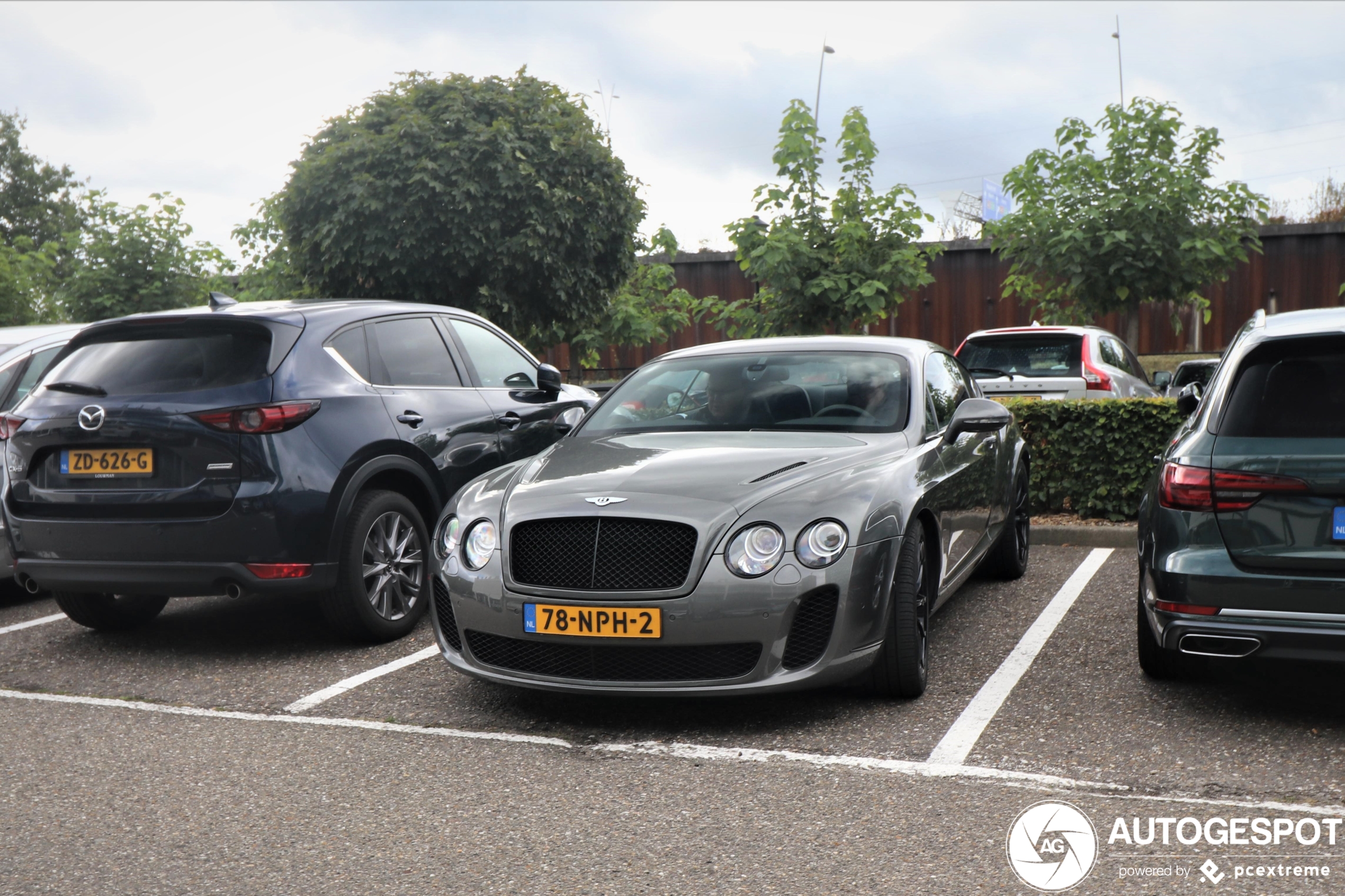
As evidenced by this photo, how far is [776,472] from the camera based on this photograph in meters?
4.60

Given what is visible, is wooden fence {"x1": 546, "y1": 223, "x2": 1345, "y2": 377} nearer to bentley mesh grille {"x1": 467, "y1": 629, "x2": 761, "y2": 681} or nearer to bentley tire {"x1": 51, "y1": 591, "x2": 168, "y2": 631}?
bentley tire {"x1": 51, "y1": 591, "x2": 168, "y2": 631}

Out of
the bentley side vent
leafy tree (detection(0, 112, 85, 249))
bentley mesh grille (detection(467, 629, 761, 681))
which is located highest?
leafy tree (detection(0, 112, 85, 249))

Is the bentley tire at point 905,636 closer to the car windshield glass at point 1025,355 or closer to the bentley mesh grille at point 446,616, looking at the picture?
the bentley mesh grille at point 446,616

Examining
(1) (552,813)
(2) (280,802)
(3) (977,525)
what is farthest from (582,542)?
(3) (977,525)

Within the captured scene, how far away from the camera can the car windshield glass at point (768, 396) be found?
17.7ft

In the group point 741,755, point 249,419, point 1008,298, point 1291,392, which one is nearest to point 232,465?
point 249,419

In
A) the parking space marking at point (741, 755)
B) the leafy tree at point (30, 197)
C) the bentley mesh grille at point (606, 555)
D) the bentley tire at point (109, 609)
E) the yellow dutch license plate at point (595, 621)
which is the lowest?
the parking space marking at point (741, 755)

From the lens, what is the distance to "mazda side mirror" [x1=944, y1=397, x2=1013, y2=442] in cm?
538

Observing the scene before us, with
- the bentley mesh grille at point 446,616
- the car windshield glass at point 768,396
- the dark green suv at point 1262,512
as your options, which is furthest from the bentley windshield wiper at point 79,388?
the dark green suv at point 1262,512

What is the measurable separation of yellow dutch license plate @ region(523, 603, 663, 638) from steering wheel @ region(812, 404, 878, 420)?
160 centimetres

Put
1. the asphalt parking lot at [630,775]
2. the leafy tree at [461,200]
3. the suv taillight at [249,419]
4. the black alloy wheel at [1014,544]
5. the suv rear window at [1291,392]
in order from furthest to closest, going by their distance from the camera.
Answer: the leafy tree at [461,200] < the black alloy wheel at [1014,544] < the suv taillight at [249,419] < the suv rear window at [1291,392] < the asphalt parking lot at [630,775]

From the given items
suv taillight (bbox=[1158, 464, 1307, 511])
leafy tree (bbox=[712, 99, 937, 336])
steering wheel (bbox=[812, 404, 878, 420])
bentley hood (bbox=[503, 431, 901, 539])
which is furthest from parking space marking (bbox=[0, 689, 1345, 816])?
leafy tree (bbox=[712, 99, 937, 336])

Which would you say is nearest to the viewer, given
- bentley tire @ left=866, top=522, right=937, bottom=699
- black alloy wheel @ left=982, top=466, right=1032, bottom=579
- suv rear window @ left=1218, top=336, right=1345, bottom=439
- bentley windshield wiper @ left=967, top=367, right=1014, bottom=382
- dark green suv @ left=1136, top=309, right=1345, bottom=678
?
dark green suv @ left=1136, top=309, right=1345, bottom=678

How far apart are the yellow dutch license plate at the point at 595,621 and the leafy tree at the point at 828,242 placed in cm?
1238
